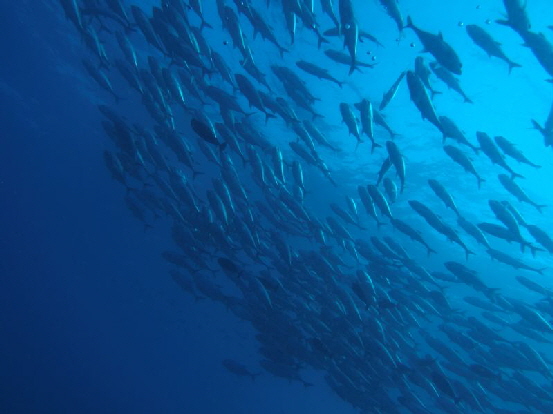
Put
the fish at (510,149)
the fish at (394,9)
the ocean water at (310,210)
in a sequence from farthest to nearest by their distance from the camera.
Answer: the ocean water at (310,210) → the fish at (510,149) → the fish at (394,9)

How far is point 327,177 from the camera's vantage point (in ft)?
32.4

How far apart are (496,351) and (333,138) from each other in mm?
9825

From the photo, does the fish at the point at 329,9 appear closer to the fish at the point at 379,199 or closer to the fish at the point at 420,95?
the fish at the point at 420,95

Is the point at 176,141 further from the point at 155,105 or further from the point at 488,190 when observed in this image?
the point at 488,190

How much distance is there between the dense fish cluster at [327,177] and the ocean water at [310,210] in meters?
0.11

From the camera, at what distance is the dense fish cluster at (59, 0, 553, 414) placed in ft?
21.9

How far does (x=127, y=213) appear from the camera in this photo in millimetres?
30094

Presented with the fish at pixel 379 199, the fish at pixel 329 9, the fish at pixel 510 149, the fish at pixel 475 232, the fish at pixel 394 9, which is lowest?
the fish at pixel 379 199

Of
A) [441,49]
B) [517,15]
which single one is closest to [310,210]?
[441,49]

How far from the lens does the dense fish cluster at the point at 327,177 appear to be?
6.68m

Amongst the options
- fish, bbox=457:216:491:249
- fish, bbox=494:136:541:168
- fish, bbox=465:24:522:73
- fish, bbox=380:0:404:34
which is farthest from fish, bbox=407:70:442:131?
fish, bbox=457:216:491:249

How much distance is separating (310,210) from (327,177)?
5.24 ft

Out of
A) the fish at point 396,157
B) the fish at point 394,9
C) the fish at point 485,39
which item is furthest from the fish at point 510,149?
the fish at point 394,9

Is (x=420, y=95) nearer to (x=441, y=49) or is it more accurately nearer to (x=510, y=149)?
(x=441, y=49)
